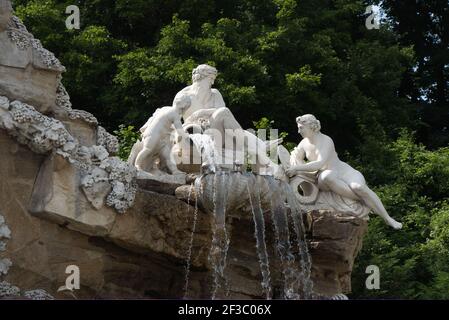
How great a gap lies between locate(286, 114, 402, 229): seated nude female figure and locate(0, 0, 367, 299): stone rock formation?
3.44ft

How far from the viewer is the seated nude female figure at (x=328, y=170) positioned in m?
12.9

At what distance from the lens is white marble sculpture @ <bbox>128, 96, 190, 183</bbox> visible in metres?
12.5

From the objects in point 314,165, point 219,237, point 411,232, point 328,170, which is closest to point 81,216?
point 219,237

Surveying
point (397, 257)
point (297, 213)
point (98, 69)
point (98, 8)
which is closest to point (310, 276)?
point (297, 213)

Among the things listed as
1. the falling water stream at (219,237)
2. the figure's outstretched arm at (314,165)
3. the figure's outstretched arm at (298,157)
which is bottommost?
the falling water stream at (219,237)

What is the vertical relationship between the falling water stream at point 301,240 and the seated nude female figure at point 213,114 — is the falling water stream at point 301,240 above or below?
below

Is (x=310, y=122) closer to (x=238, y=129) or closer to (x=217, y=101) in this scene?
(x=238, y=129)

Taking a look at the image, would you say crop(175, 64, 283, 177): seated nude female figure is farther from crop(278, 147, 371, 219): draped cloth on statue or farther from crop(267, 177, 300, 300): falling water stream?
crop(267, 177, 300, 300): falling water stream

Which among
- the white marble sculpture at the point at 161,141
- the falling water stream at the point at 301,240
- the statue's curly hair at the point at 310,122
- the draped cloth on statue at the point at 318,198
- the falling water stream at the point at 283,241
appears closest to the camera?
the falling water stream at the point at 283,241

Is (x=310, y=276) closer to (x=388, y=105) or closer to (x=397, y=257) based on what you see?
(x=397, y=257)

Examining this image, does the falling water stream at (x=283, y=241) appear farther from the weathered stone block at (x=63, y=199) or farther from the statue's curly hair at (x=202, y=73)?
Result: the statue's curly hair at (x=202, y=73)

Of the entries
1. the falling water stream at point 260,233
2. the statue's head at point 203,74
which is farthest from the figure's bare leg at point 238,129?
the falling water stream at point 260,233

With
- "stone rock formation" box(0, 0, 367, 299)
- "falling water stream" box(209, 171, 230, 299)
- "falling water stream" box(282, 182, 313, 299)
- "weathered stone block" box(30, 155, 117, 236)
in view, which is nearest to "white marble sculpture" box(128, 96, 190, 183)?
"stone rock formation" box(0, 0, 367, 299)

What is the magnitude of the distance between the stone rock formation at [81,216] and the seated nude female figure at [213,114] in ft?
4.84
